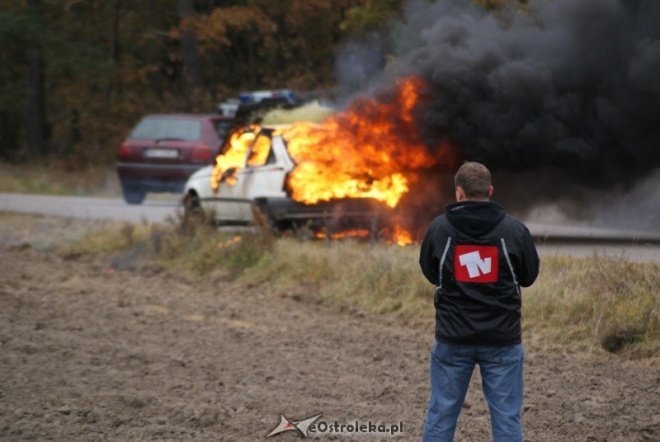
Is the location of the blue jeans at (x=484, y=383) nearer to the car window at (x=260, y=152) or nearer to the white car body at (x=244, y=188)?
the white car body at (x=244, y=188)

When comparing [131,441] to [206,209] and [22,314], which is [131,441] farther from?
[206,209]

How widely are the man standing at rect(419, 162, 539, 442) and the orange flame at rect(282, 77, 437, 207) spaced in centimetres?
863

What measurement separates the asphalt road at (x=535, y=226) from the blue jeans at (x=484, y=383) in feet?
16.4

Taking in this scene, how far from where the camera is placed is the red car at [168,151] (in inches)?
876

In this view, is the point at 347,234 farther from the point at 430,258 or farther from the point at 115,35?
the point at 115,35

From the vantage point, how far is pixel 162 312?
1179 centimetres

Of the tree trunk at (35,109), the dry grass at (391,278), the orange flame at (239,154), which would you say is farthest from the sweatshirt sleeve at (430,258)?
the tree trunk at (35,109)

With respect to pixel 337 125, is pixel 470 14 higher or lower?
higher

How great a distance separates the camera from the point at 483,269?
5.62m

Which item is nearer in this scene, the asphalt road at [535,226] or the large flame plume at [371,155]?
the asphalt road at [535,226]

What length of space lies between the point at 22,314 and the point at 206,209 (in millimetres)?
4753

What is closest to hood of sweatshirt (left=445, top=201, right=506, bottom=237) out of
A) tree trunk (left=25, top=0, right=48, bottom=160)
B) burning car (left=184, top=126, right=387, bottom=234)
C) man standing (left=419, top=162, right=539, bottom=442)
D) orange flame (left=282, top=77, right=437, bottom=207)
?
man standing (left=419, top=162, right=539, bottom=442)

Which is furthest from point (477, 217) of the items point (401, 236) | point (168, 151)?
point (168, 151)

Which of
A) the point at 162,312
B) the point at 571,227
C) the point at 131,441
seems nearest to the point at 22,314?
the point at 162,312
